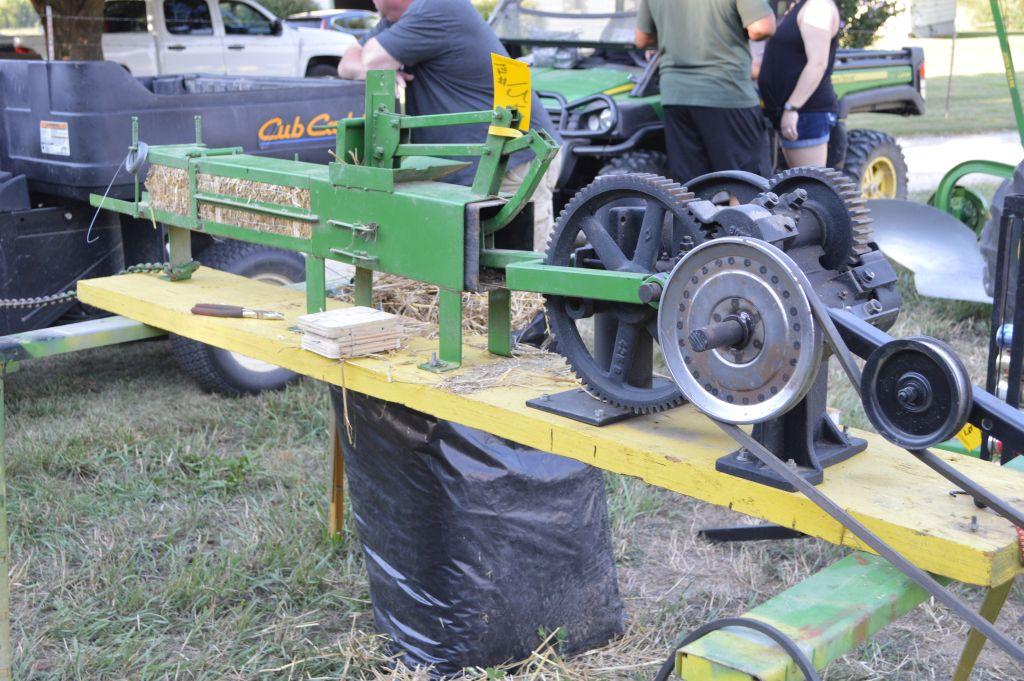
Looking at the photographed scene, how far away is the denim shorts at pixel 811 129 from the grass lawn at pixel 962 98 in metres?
9.22

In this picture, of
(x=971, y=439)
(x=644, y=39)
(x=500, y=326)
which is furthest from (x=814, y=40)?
(x=500, y=326)

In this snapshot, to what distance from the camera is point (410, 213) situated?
2754mm

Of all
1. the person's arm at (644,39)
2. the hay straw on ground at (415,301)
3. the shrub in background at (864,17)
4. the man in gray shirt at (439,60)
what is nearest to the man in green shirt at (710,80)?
the person's arm at (644,39)

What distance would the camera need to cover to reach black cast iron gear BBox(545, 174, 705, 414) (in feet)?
7.37

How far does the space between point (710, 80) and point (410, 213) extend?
3340mm

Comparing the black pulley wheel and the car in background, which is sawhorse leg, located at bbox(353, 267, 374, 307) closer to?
the black pulley wheel

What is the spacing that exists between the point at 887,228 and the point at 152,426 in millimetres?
4658

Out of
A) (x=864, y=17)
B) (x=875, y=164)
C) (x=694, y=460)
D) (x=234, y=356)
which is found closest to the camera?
(x=694, y=460)

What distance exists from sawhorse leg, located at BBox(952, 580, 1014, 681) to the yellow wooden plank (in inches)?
16.4

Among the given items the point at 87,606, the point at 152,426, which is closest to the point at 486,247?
the point at 87,606

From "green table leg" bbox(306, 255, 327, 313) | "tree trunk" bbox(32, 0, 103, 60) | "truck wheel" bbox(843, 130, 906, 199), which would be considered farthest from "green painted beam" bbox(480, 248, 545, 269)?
"tree trunk" bbox(32, 0, 103, 60)

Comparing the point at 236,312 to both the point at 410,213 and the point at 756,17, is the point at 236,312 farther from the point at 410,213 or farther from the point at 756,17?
the point at 756,17

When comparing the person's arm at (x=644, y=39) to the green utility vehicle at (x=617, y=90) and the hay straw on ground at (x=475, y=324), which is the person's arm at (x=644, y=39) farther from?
the hay straw on ground at (x=475, y=324)

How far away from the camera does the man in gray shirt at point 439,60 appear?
4113 mm
